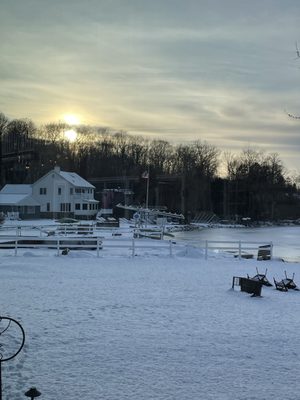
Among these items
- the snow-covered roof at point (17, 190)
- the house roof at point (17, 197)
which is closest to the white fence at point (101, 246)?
the house roof at point (17, 197)

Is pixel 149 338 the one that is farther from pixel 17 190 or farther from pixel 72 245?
pixel 17 190

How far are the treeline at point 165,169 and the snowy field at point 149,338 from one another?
94061 millimetres

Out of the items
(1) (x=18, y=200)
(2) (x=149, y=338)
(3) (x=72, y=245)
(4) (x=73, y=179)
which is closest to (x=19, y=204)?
(1) (x=18, y=200)

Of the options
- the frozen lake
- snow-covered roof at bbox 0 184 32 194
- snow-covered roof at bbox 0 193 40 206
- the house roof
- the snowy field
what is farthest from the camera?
snow-covered roof at bbox 0 184 32 194

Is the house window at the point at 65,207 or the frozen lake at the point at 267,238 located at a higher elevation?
the house window at the point at 65,207

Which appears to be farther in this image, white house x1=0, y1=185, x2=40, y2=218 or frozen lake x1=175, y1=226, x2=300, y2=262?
white house x1=0, y1=185, x2=40, y2=218

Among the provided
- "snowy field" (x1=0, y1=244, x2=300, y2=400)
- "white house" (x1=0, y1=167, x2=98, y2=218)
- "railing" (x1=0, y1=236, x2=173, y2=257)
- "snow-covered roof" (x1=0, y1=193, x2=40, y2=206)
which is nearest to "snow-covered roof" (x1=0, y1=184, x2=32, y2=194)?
"white house" (x1=0, y1=167, x2=98, y2=218)

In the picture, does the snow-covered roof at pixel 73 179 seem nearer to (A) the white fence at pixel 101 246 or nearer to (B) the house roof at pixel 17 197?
(B) the house roof at pixel 17 197

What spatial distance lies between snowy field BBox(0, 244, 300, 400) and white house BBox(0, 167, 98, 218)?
223ft

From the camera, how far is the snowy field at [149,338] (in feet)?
23.2

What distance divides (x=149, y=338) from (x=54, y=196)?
7841cm

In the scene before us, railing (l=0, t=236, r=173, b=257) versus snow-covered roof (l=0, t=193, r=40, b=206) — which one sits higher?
snow-covered roof (l=0, t=193, r=40, b=206)

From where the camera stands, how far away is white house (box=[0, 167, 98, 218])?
8588 cm

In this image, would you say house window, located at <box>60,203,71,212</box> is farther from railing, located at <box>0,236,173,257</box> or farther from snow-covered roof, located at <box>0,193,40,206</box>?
railing, located at <box>0,236,173,257</box>
